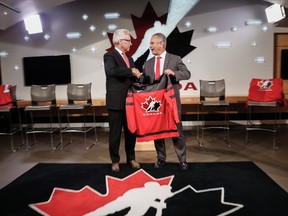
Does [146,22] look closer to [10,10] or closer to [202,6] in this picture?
[202,6]

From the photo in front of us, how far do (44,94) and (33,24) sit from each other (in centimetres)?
181

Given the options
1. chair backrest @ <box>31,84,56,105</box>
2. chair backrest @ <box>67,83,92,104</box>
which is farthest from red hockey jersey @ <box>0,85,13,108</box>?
chair backrest @ <box>67,83,92,104</box>

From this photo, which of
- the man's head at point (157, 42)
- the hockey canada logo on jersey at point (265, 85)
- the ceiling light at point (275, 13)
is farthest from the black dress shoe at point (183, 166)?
the ceiling light at point (275, 13)

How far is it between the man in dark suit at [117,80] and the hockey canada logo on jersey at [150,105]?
24 cm

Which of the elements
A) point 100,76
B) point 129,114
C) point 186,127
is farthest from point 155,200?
point 100,76

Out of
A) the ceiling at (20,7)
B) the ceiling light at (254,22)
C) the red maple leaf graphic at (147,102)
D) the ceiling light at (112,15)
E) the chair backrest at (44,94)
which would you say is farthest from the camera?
the ceiling light at (112,15)

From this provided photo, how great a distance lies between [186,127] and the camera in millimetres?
5742

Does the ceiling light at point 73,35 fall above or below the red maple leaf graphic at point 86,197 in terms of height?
above

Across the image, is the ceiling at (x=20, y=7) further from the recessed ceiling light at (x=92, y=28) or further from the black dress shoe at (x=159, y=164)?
the black dress shoe at (x=159, y=164)

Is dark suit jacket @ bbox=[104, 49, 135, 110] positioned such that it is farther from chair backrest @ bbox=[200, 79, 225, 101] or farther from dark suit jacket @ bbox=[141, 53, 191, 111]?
chair backrest @ bbox=[200, 79, 225, 101]

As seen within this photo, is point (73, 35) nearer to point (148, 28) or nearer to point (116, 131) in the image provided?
point (148, 28)

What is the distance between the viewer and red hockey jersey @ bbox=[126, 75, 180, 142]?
9.86ft

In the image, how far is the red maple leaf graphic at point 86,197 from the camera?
7.56 feet

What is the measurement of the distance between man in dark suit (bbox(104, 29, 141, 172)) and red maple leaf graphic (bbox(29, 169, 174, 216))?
0.37 metres
